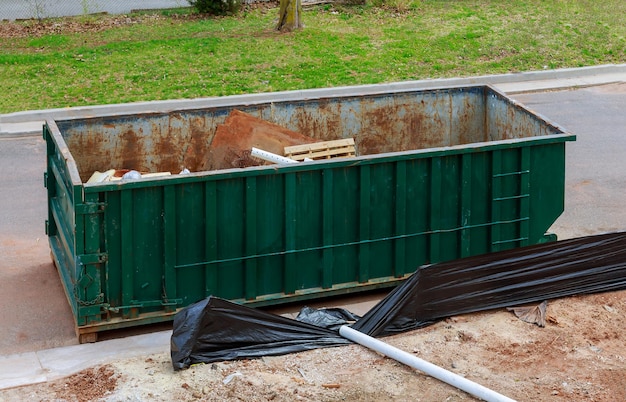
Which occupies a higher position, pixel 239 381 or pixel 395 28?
pixel 395 28

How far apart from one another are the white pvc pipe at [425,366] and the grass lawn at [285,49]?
9.43 m

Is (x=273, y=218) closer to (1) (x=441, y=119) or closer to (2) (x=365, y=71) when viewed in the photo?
(1) (x=441, y=119)

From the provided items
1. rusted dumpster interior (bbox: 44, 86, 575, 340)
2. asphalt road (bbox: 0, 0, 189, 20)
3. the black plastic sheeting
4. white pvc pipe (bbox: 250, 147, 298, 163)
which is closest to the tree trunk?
asphalt road (bbox: 0, 0, 189, 20)

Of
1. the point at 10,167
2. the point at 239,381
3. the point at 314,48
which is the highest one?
the point at 314,48

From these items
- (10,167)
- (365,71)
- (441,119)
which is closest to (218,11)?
(365,71)

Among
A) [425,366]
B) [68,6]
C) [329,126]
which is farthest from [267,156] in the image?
[68,6]

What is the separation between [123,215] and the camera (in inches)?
373

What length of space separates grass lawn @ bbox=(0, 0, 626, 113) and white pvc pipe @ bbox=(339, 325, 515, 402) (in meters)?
9.43

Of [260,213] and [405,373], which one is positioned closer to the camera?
[405,373]

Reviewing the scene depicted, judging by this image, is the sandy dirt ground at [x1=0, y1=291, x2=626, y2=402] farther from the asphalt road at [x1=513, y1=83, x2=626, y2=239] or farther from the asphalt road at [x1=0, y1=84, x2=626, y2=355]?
the asphalt road at [x1=513, y1=83, x2=626, y2=239]

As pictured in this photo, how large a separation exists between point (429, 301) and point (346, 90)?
29.1 feet

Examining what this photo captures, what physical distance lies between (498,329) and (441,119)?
3.54m

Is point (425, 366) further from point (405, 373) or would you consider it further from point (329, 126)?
point (329, 126)

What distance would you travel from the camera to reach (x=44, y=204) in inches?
536
